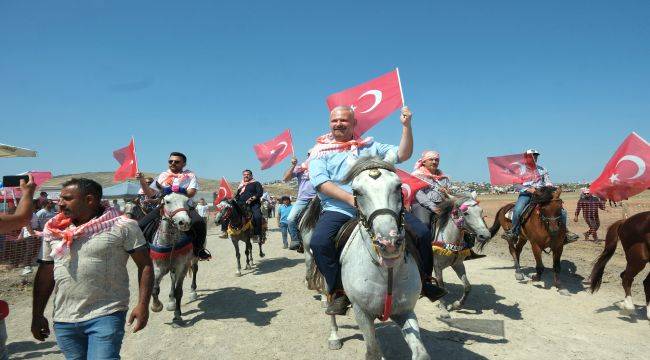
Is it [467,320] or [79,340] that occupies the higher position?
[79,340]

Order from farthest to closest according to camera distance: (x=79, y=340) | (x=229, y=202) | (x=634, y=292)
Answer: (x=229, y=202), (x=634, y=292), (x=79, y=340)

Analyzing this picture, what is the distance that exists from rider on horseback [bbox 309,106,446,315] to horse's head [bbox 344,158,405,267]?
53 cm

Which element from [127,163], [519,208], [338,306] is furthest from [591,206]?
[127,163]

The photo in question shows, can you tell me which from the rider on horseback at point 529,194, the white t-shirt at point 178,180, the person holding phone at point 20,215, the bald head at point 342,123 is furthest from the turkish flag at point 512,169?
the person holding phone at point 20,215

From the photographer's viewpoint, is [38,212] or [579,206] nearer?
[38,212]

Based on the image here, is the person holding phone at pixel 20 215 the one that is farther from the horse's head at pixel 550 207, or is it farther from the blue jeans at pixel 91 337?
the horse's head at pixel 550 207

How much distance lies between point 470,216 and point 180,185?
18.0ft

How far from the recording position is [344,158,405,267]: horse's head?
281cm

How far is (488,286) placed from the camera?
8.95 meters

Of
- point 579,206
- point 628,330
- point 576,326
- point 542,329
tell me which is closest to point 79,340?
point 542,329

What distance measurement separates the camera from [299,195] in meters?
7.88

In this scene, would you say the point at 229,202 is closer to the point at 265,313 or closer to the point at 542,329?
the point at 265,313

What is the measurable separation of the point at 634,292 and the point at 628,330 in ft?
9.67

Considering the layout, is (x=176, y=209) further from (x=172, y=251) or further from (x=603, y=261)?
(x=603, y=261)
